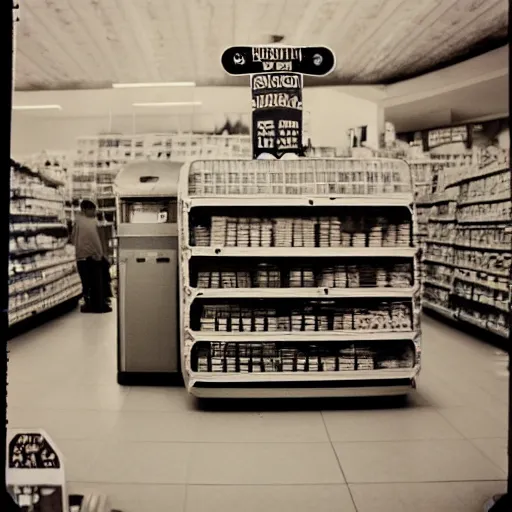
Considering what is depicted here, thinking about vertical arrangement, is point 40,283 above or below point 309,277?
below

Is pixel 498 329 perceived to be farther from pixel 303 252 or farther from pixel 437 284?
pixel 303 252

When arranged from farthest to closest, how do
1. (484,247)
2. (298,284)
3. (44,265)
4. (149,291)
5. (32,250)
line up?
(44,265), (32,250), (484,247), (149,291), (298,284)

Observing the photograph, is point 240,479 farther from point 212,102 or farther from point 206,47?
point 212,102

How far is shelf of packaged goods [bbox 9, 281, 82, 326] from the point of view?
7119 millimetres

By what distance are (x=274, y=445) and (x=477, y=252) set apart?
475 cm

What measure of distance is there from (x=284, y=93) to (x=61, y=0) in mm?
2822

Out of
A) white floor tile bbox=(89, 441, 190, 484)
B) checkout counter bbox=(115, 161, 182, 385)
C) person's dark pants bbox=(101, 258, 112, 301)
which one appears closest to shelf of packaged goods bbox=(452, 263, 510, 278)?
checkout counter bbox=(115, 161, 182, 385)

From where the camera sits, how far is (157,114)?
10.2 m

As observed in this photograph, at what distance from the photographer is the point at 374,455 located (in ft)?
11.5

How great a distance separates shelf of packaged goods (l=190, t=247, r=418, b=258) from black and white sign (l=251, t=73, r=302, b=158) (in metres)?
0.83

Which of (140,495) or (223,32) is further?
(223,32)

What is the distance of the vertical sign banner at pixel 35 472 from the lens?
2.19 m

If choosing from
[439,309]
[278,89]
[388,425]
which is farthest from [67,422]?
[439,309]

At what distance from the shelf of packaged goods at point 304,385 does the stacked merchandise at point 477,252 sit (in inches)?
97.2
